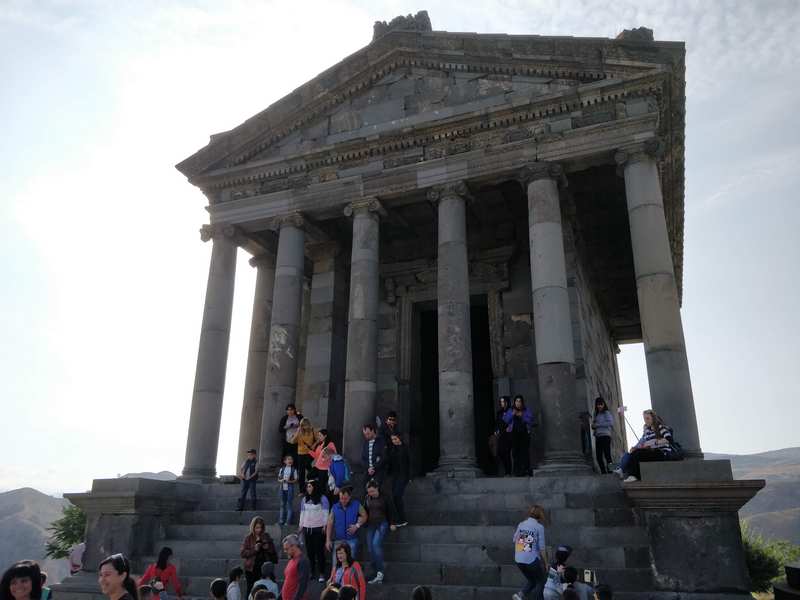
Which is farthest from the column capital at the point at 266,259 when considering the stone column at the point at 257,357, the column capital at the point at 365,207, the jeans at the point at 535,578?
the jeans at the point at 535,578

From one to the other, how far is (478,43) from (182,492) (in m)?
13.7

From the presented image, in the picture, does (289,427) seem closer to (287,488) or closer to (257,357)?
(287,488)

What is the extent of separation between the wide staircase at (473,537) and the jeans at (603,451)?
119 inches

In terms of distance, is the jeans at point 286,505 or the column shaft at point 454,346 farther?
the column shaft at point 454,346

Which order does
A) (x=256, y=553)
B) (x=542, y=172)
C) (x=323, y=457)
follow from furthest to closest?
(x=542, y=172) → (x=323, y=457) → (x=256, y=553)

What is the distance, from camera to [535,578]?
26.6 feet

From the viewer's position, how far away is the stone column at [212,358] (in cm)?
1575

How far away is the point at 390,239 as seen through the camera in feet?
67.8

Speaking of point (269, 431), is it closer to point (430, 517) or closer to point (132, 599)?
point (430, 517)

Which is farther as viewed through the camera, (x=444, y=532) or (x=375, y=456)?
(x=375, y=456)

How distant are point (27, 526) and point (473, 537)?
87268mm

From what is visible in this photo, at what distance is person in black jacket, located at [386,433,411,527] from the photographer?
11141 mm

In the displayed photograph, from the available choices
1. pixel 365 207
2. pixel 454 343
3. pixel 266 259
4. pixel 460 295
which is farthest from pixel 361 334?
pixel 266 259

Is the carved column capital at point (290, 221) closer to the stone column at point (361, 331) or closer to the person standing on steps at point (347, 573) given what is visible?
the stone column at point (361, 331)
